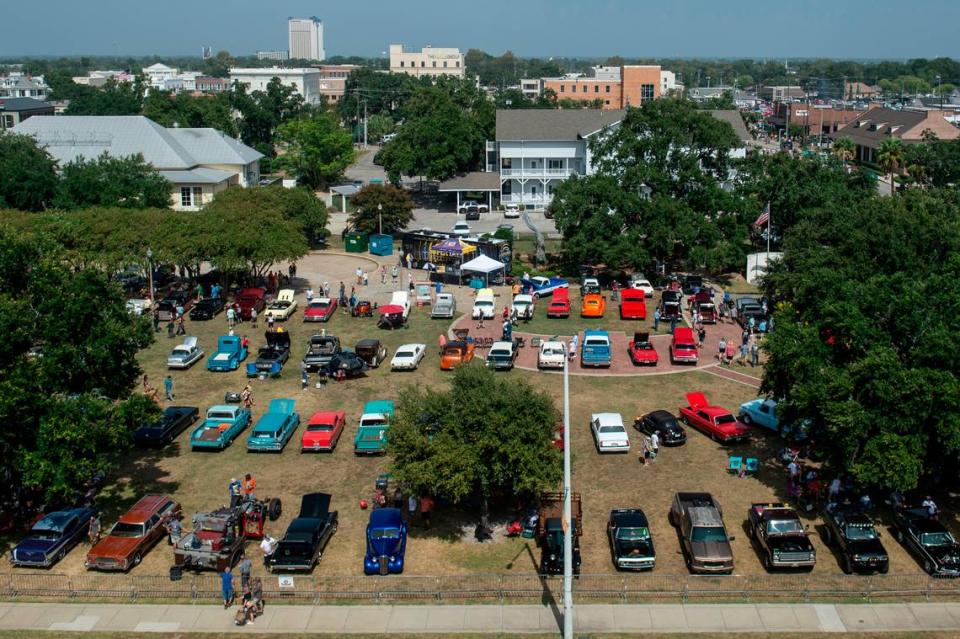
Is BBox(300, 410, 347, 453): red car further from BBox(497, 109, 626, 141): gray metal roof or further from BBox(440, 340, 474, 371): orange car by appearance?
BBox(497, 109, 626, 141): gray metal roof

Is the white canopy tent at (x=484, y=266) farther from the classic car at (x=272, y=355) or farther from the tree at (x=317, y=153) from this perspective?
the tree at (x=317, y=153)

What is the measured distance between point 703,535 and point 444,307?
27843 mm

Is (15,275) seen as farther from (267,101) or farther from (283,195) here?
(267,101)

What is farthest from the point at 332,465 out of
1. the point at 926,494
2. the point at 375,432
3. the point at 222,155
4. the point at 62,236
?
the point at 222,155

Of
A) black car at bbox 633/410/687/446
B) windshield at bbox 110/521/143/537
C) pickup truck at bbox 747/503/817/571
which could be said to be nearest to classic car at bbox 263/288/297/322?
black car at bbox 633/410/687/446

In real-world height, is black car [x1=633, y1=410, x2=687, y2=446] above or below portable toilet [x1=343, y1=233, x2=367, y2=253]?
below

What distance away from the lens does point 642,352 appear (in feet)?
141

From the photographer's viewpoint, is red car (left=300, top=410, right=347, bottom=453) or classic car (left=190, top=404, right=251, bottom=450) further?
classic car (left=190, top=404, right=251, bottom=450)

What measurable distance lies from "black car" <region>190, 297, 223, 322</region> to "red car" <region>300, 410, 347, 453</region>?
18.5m

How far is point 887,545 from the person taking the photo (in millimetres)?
26250

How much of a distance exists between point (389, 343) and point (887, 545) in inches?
1031

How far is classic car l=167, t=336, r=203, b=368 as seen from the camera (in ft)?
141

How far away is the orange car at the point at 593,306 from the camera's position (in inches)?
2014

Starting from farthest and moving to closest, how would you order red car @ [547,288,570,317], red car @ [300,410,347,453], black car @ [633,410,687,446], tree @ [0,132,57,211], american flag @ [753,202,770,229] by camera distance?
tree @ [0,132,57,211] < american flag @ [753,202,770,229] < red car @ [547,288,570,317] < black car @ [633,410,687,446] < red car @ [300,410,347,453]
